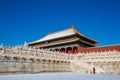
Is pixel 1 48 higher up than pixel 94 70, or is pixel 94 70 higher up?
pixel 1 48

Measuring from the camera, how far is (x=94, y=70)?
2667 centimetres

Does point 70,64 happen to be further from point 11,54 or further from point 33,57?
point 11,54

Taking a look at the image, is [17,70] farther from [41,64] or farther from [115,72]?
[115,72]

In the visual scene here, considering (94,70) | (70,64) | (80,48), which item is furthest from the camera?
(80,48)

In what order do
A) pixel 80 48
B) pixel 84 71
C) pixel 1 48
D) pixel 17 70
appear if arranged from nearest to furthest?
pixel 1 48 → pixel 17 70 → pixel 84 71 → pixel 80 48

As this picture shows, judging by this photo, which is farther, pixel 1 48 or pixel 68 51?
pixel 68 51

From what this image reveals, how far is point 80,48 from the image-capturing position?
4084 cm

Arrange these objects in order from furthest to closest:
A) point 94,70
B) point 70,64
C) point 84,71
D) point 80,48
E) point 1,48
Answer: point 80,48, point 70,64, point 84,71, point 94,70, point 1,48

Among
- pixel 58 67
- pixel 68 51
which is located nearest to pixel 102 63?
pixel 58 67

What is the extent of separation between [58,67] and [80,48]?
13.3 m

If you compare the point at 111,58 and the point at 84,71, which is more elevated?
the point at 111,58

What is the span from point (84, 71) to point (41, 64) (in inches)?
300

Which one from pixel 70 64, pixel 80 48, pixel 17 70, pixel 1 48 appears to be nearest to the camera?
pixel 1 48

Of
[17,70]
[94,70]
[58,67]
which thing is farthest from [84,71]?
[17,70]
